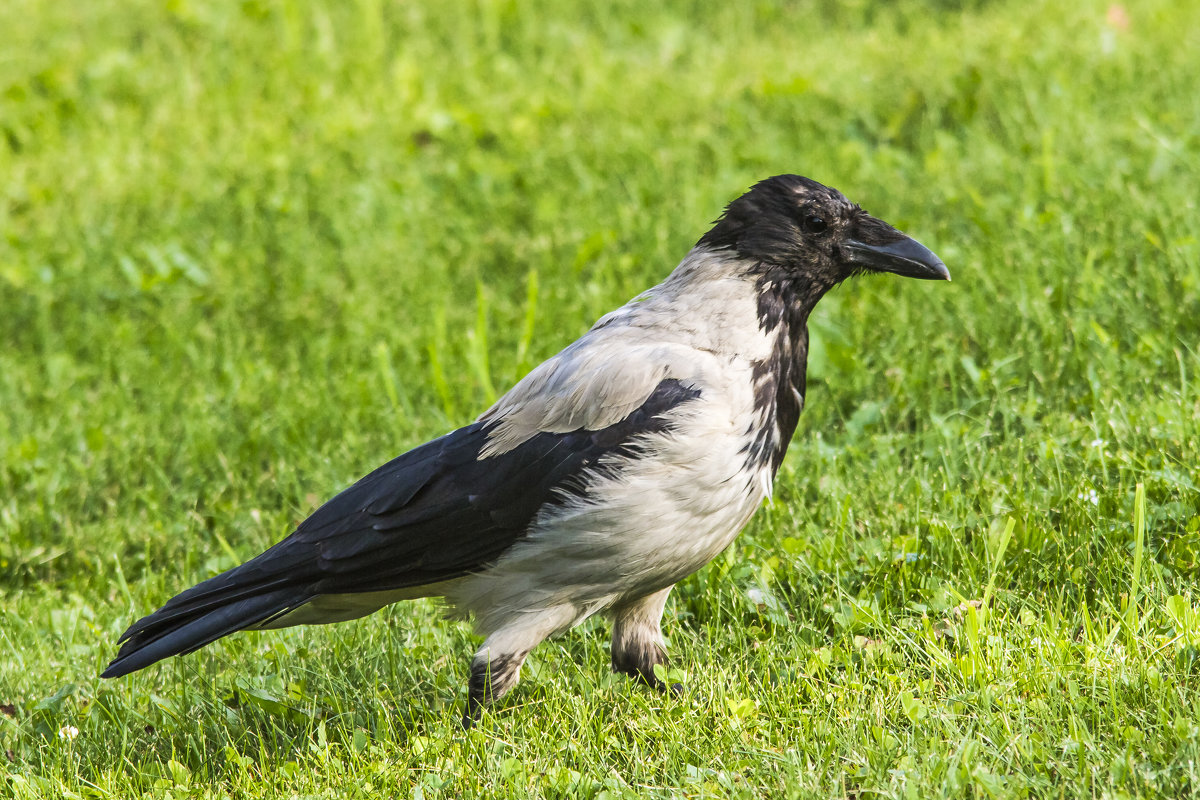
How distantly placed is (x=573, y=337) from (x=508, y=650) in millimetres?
2520

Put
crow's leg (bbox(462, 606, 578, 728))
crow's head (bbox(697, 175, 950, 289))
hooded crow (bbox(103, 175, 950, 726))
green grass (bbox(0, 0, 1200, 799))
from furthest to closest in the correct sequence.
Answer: crow's head (bbox(697, 175, 950, 289)) → crow's leg (bbox(462, 606, 578, 728)) → hooded crow (bbox(103, 175, 950, 726)) → green grass (bbox(0, 0, 1200, 799))

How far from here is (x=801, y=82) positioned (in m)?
7.85

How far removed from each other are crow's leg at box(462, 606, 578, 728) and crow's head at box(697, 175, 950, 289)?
1.20m

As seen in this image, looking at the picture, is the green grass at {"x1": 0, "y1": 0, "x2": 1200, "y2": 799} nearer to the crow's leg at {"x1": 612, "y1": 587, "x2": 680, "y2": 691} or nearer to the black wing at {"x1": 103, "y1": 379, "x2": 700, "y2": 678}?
the crow's leg at {"x1": 612, "y1": 587, "x2": 680, "y2": 691}

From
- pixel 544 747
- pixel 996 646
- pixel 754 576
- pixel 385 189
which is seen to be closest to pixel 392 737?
pixel 544 747

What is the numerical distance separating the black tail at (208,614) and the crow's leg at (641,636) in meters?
0.95

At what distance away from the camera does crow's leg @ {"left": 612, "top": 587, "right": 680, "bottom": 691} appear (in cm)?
389

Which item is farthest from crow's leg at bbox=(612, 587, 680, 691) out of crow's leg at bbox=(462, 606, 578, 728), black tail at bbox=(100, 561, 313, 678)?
black tail at bbox=(100, 561, 313, 678)

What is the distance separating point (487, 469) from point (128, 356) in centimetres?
348

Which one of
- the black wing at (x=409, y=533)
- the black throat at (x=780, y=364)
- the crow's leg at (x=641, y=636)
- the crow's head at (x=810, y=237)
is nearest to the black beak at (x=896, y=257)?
the crow's head at (x=810, y=237)

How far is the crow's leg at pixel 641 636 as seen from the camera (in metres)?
3.89

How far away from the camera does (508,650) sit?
12.0ft

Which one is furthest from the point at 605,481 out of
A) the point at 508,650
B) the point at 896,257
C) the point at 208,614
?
the point at 208,614

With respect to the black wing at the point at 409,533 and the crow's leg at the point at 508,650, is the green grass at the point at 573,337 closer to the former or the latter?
the crow's leg at the point at 508,650
